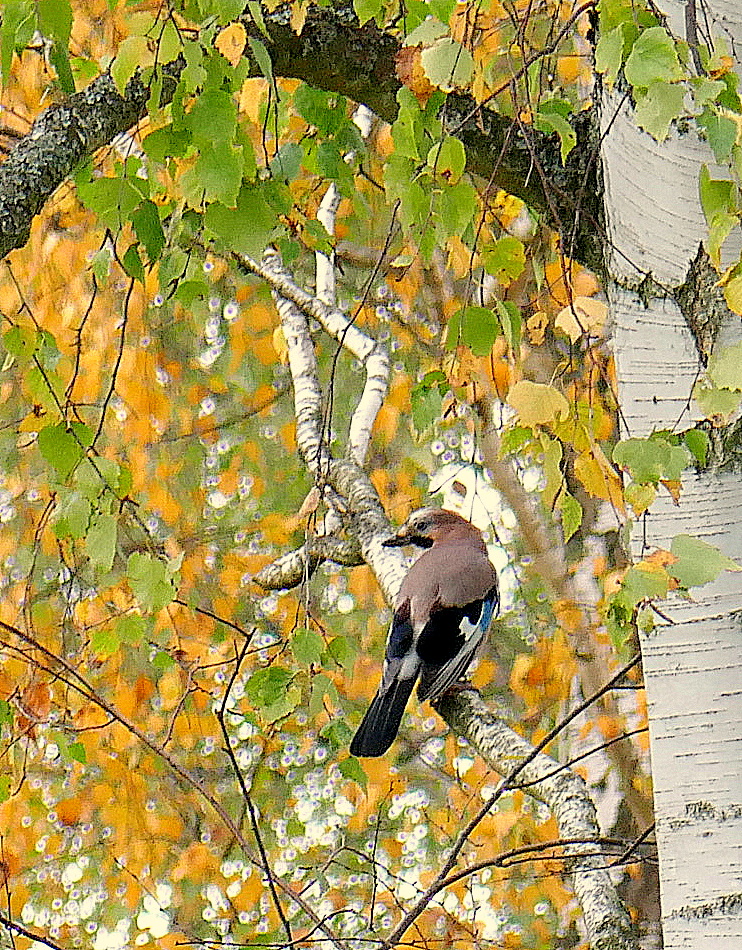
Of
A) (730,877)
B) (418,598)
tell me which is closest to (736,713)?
(730,877)

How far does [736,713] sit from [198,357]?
2.50 m

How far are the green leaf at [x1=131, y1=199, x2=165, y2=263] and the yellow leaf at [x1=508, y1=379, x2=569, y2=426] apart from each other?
214mm

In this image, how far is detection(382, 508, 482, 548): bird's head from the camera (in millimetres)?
1236

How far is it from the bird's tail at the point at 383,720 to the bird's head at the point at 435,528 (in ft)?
0.48

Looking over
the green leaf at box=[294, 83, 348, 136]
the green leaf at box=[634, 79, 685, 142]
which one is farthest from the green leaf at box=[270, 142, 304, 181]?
the green leaf at box=[634, 79, 685, 142]

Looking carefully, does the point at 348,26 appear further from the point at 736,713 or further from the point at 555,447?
the point at 736,713

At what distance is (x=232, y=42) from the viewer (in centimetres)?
75

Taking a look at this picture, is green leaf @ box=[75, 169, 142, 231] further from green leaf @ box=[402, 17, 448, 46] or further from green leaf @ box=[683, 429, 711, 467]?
green leaf @ box=[683, 429, 711, 467]

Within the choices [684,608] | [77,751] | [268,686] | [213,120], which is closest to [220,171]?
[213,120]

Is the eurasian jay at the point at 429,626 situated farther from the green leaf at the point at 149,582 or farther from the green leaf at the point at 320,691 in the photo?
the green leaf at the point at 149,582

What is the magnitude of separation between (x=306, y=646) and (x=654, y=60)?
1.71ft

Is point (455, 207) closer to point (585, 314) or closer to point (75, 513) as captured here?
point (585, 314)

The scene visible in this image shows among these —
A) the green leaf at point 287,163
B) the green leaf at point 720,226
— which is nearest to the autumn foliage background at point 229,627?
the green leaf at point 287,163

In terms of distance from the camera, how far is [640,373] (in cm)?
69
